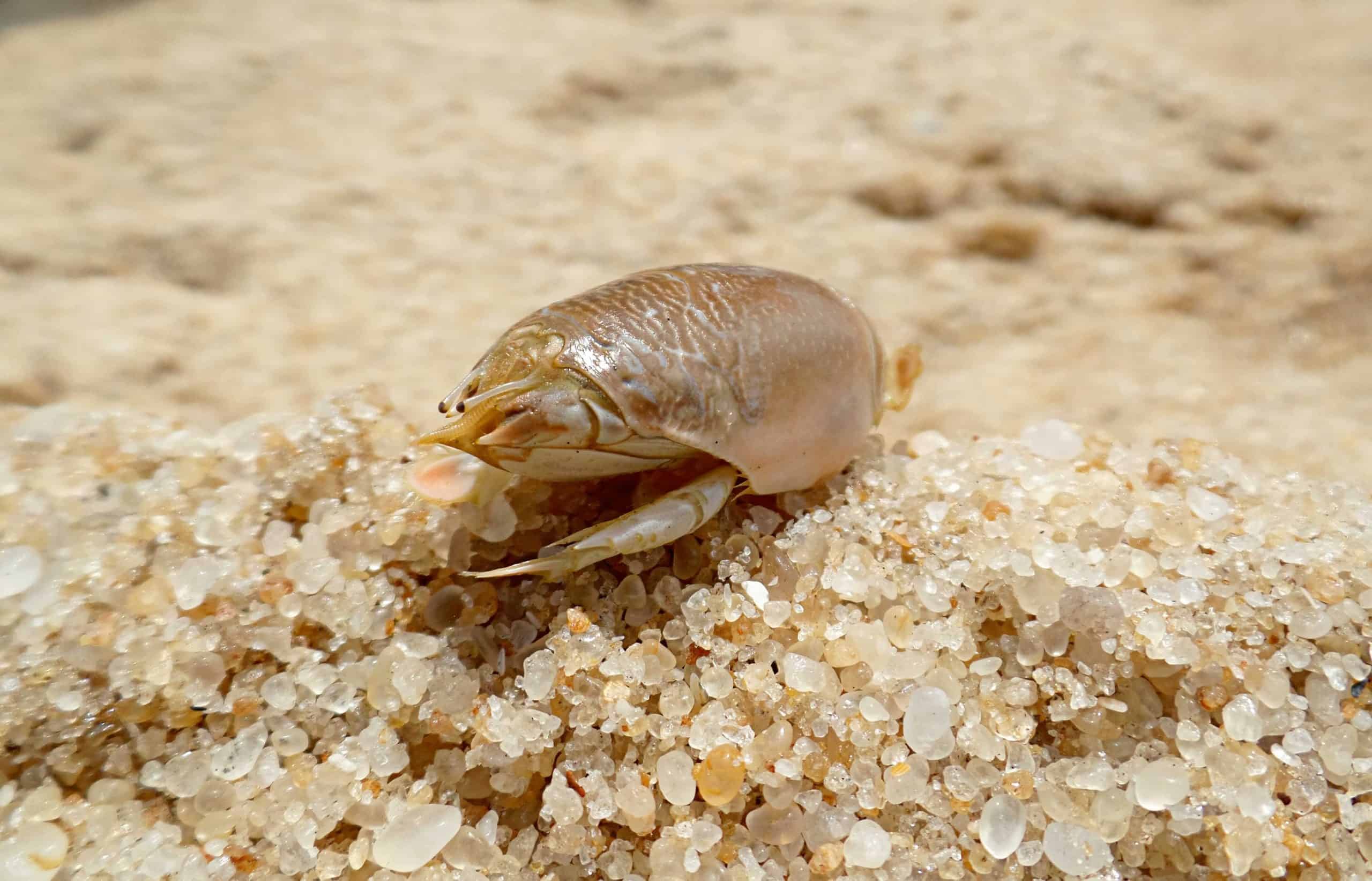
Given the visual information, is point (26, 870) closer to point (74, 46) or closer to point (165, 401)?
point (165, 401)

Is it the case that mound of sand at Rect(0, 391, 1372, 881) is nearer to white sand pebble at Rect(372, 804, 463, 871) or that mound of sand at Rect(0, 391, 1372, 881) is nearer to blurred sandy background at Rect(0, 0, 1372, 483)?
white sand pebble at Rect(372, 804, 463, 871)

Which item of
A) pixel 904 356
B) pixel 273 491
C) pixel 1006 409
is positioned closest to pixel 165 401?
pixel 273 491

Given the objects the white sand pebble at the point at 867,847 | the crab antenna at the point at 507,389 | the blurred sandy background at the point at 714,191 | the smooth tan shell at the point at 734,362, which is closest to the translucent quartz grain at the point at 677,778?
the white sand pebble at the point at 867,847

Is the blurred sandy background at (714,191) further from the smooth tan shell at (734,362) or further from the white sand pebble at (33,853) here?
the white sand pebble at (33,853)

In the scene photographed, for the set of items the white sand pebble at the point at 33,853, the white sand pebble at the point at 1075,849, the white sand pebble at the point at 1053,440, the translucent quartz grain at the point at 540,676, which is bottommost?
the white sand pebble at the point at 33,853

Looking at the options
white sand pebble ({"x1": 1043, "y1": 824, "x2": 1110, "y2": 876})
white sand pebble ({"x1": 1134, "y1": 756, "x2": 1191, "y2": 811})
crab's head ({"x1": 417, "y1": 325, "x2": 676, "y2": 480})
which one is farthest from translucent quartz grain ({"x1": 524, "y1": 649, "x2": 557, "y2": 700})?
white sand pebble ({"x1": 1134, "y1": 756, "x2": 1191, "y2": 811})
